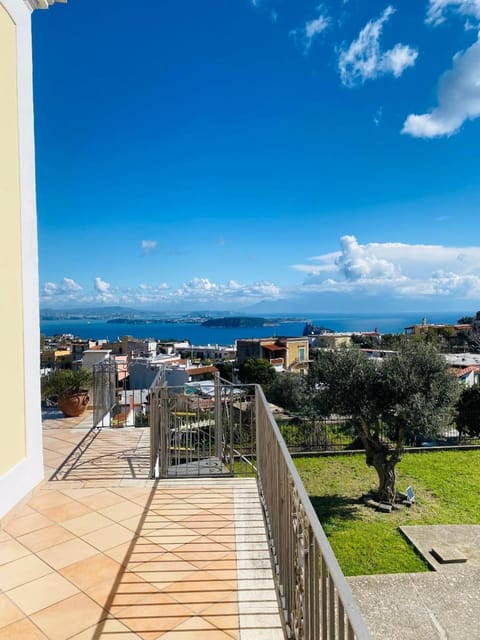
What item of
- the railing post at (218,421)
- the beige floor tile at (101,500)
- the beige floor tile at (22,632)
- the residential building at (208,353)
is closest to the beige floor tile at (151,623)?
the beige floor tile at (22,632)

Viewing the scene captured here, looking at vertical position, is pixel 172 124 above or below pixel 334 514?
above

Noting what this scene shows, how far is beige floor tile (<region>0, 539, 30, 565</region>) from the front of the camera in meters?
2.68

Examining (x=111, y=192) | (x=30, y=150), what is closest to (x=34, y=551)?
(x=30, y=150)

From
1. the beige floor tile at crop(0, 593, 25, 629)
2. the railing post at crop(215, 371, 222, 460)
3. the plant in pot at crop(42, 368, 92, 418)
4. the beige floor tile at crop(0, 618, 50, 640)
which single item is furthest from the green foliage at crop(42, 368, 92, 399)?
the beige floor tile at crop(0, 618, 50, 640)

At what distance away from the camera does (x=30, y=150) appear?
3.71 metres

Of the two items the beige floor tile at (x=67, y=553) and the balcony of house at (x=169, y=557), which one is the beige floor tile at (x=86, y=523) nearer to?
the balcony of house at (x=169, y=557)

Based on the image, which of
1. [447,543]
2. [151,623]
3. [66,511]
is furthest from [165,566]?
[447,543]

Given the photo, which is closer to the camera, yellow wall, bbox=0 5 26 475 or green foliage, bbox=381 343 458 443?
yellow wall, bbox=0 5 26 475

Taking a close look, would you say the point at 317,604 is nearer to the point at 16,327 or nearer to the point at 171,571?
the point at 171,571

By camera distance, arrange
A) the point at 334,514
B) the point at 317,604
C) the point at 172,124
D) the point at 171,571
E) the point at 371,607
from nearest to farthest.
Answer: the point at 317,604 < the point at 171,571 < the point at 371,607 < the point at 334,514 < the point at 172,124

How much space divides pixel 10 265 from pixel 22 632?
245 cm

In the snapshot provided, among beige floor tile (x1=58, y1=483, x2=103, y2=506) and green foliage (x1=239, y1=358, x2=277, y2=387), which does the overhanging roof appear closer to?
beige floor tile (x1=58, y1=483, x2=103, y2=506)

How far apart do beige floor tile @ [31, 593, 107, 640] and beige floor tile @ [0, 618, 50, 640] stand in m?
0.02

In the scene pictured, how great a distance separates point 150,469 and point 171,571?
1.80m
